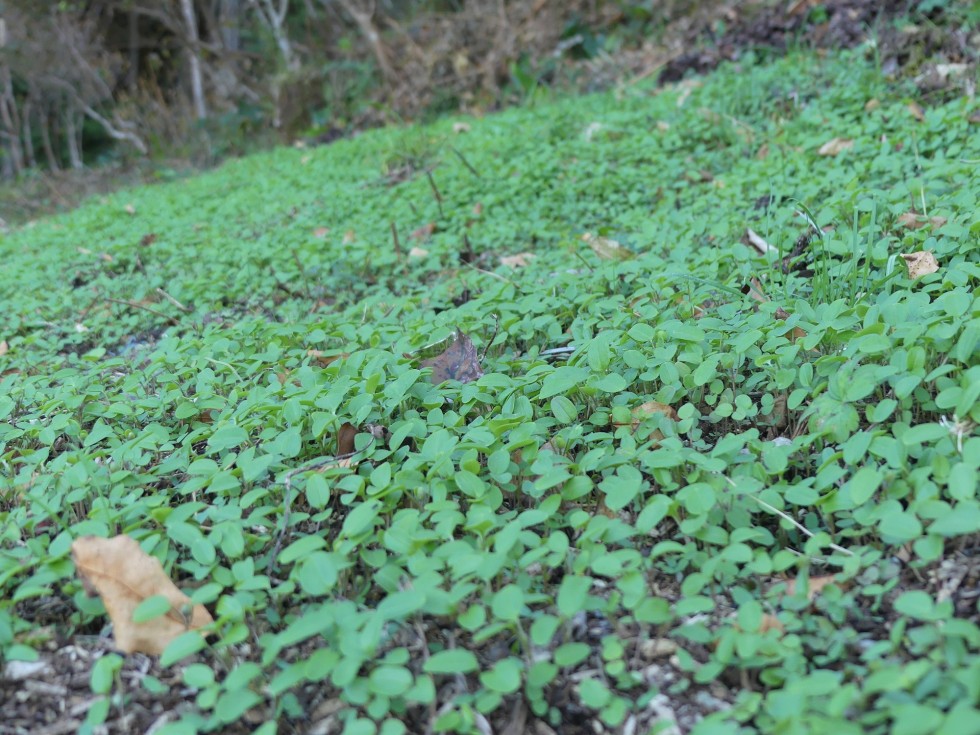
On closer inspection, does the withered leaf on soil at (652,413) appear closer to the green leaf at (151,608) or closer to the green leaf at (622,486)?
the green leaf at (622,486)

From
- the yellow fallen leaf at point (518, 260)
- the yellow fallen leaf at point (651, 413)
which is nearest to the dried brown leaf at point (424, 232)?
the yellow fallen leaf at point (518, 260)

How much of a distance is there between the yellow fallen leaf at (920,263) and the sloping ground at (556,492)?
0.02m

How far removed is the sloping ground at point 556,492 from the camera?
3.86ft

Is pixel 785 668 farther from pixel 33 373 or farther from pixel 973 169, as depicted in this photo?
pixel 33 373

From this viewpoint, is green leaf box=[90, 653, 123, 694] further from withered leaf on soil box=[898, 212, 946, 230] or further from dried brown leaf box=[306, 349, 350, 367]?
withered leaf on soil box=[898, 212, 946, 230]

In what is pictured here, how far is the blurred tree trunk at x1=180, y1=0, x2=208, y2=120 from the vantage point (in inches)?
400

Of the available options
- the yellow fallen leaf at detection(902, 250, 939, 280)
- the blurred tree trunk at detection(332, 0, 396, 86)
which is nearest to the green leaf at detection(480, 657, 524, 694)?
the yellow fallen leaf at detection(902, 250, 939, 280)

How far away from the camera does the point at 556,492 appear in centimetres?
159

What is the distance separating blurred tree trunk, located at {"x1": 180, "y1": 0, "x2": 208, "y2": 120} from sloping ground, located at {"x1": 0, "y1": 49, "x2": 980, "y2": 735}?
842 centimetres

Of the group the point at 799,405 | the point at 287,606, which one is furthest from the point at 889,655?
the point at 287,606

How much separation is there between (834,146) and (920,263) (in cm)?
171

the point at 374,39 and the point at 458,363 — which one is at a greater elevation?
the point at 374,39

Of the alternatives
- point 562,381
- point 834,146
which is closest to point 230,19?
point 834,146

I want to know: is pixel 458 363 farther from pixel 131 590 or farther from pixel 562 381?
pixel 131 590
